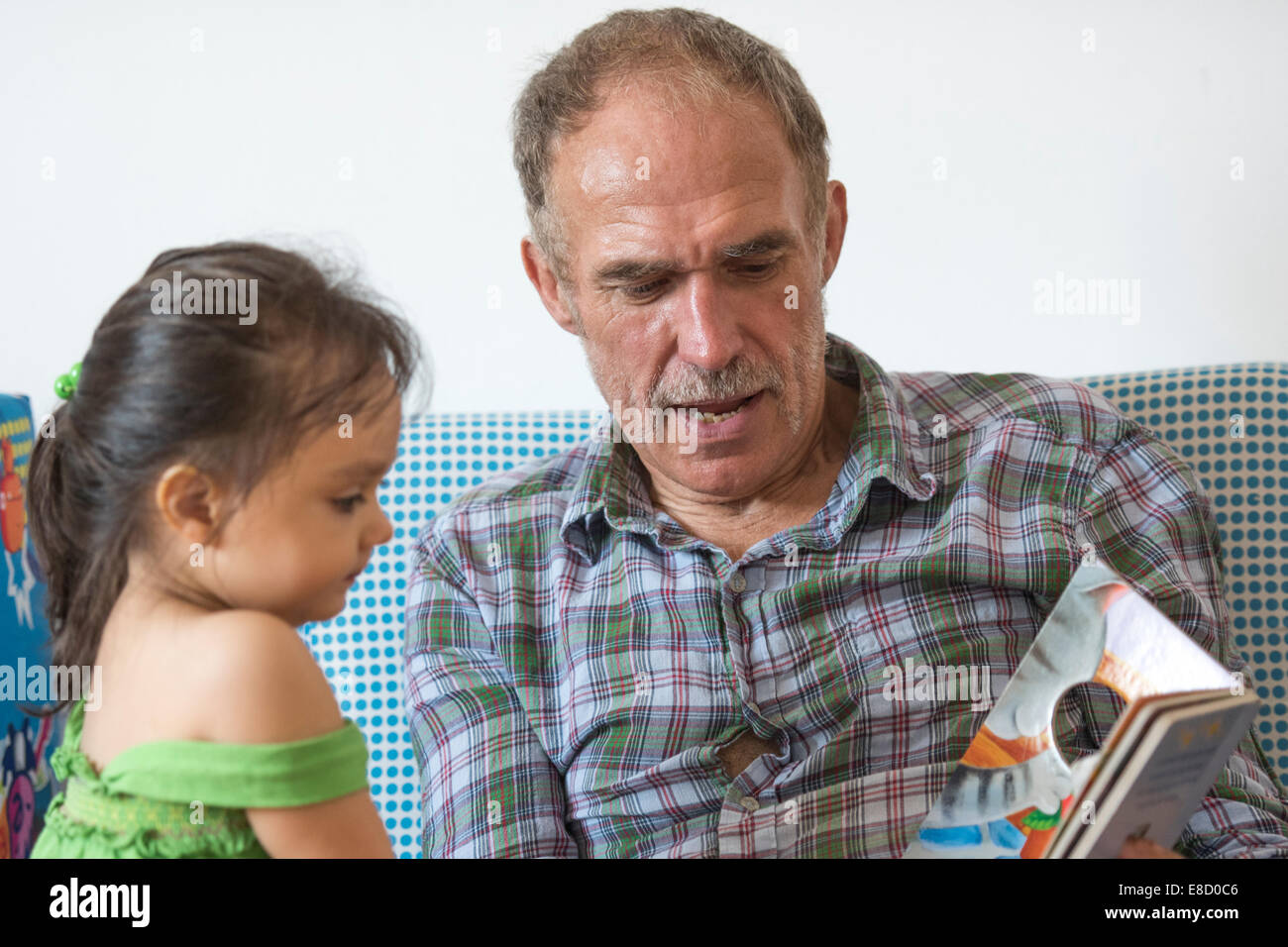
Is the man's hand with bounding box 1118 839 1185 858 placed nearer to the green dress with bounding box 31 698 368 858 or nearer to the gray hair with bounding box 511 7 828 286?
the green dress with bounding box 31 698 368 858

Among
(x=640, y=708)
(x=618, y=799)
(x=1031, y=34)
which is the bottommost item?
(x=618, y=799)

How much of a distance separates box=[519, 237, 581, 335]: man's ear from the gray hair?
5 cm

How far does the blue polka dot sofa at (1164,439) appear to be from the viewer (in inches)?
67.6

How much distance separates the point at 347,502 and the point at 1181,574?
985 millimetres

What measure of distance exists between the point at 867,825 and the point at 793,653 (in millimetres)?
201

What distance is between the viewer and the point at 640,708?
1.38m

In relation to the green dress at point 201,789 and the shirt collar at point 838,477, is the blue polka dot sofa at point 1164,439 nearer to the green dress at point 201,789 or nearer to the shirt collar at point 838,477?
the shirt collar at point 838,477

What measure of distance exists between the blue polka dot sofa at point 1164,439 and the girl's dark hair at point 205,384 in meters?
0.89

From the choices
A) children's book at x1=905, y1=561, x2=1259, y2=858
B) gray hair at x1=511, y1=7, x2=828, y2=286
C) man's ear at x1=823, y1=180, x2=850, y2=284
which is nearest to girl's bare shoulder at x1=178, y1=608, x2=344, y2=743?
children's book at x1=905, y1=561, x2=1259, y2=858

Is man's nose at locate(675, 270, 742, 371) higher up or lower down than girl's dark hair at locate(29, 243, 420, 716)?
higher up

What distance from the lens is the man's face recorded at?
1.36m

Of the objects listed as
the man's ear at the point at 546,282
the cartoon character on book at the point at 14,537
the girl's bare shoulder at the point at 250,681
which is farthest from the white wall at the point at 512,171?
the girl's bare shoulder at the point at 250,681
